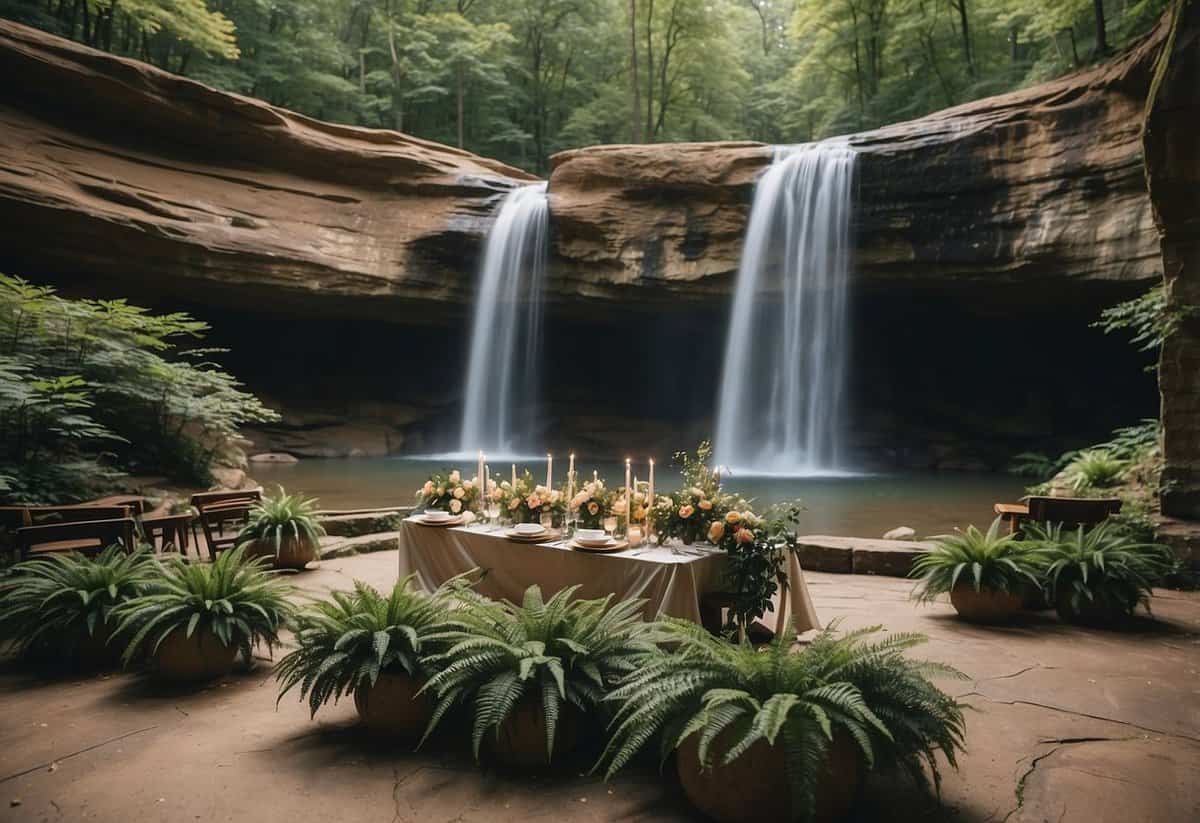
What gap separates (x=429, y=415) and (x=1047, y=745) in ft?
79.4

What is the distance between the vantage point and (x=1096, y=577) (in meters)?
5.75

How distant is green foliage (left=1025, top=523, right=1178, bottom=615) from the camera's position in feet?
18.6

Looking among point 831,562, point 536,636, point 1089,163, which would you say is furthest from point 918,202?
point 536,636

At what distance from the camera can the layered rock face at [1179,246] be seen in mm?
6719

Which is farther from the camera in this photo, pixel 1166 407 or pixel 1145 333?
pixel 1145 333

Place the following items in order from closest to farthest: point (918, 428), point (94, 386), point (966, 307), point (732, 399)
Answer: point (94, 386)
point (966, 307)
point (732, 399)
point (918, 428)

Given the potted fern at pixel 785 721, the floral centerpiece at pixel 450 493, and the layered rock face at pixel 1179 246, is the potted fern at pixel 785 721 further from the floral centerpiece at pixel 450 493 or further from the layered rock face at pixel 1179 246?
the layered rock face at pixel 1179 246

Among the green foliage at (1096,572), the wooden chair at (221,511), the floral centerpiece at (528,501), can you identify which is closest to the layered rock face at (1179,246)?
the green foliage at (1096,572)

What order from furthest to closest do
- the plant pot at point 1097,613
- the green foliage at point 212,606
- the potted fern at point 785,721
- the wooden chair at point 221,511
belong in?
the wooden chair at point 221,511
the plant pot at point 1097,613
the green foliage at point 212,606
the potted fern at point 785,721

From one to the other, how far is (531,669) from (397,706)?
0.81 metres

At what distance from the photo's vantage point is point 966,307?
1953 centimetres

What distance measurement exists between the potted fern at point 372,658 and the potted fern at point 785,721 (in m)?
1.11

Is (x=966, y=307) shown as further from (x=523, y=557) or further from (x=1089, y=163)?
(x=523, y=557)

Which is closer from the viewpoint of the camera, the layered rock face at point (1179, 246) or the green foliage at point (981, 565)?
the green foliage at point (981, 565)
